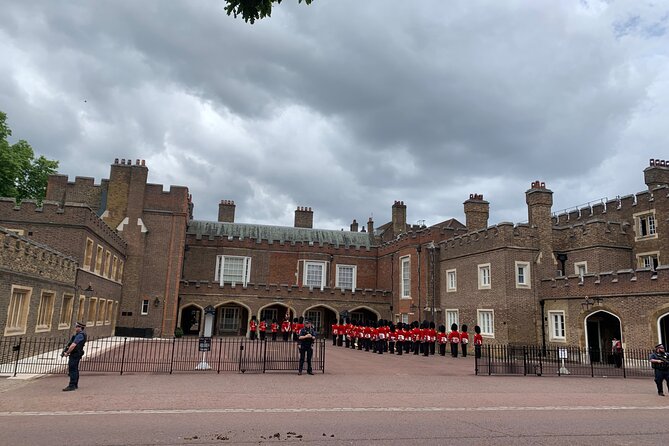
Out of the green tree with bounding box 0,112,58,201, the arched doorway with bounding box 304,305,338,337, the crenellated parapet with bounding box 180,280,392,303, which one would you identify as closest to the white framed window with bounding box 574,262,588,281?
the crenellated parapet with bounding box 180,280,392,303

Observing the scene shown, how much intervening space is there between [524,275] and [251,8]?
23.1 metres

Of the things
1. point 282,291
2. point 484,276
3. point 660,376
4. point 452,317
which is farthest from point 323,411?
point 282,291

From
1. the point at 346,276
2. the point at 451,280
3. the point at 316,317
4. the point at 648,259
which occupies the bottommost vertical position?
the point at 316,317

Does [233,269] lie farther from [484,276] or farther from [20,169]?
[484,276]

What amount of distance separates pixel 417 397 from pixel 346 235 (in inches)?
1381

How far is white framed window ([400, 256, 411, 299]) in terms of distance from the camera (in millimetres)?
34531

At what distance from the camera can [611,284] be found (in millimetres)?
21703

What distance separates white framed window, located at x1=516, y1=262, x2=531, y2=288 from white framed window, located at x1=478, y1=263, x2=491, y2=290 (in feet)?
5.33

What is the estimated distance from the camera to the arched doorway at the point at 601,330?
23.1 m

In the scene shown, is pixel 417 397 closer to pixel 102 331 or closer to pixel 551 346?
pixel 551 346

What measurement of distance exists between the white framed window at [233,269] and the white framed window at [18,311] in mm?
22076

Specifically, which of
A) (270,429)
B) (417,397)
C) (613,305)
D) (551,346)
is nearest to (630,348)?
(613,305)

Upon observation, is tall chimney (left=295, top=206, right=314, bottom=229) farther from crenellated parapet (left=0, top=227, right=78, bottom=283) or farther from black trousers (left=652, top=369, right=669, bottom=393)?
black trousers (left=652, top=369, right=669, bottom=393)

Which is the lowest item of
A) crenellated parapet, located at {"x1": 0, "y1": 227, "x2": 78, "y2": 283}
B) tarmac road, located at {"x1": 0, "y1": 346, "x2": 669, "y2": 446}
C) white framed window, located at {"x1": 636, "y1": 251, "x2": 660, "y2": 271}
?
tarmac road, located at {"x1": 0, "y1": 346, "x2": 669, "y2": 446}
